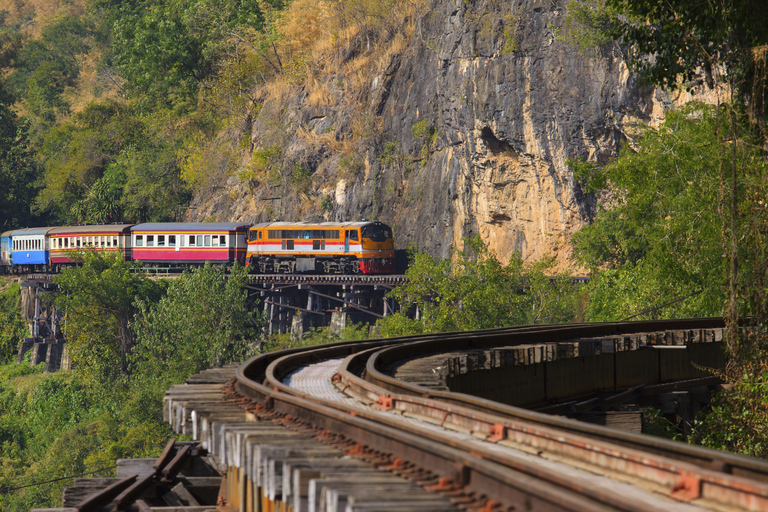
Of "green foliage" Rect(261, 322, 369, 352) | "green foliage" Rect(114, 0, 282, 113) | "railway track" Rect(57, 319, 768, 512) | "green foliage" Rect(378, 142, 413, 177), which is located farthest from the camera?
"green foliage" Rect(114, 0, 282, 113)

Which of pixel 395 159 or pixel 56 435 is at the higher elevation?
pixel 395 159

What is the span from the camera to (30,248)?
60.2 metres

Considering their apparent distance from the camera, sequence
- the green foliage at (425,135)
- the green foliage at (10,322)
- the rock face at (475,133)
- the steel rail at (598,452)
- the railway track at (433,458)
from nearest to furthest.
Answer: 1. the steel rail at (598,452)
2. the railway track at (433,458)
3. the rock face at (475,133)
4. the green foliage at (425,135)
5. the green foliage at (10,322)

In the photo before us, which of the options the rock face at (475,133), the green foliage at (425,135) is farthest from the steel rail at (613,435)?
the green foliage at (425,135)

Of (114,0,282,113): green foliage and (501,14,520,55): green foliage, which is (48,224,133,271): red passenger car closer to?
(114,0,282,113): green foliage

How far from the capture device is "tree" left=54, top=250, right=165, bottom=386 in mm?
56594

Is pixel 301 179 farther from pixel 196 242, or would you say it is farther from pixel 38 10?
pixel 38 10

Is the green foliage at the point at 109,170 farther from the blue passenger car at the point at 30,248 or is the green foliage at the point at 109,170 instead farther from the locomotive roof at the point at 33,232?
the locomotive roof at the point at 33,232

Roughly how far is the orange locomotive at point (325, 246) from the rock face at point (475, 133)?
3787 millimetres

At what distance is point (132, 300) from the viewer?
58875 mm

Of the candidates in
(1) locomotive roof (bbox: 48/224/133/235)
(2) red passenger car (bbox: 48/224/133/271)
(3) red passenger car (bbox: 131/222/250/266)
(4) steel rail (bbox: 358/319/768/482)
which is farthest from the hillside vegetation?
(4) steel rail (bbox: 358/319/768/482)

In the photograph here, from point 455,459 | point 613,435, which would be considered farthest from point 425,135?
point 455,459

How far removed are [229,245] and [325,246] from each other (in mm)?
7255

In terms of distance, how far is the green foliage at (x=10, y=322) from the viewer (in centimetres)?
6569
